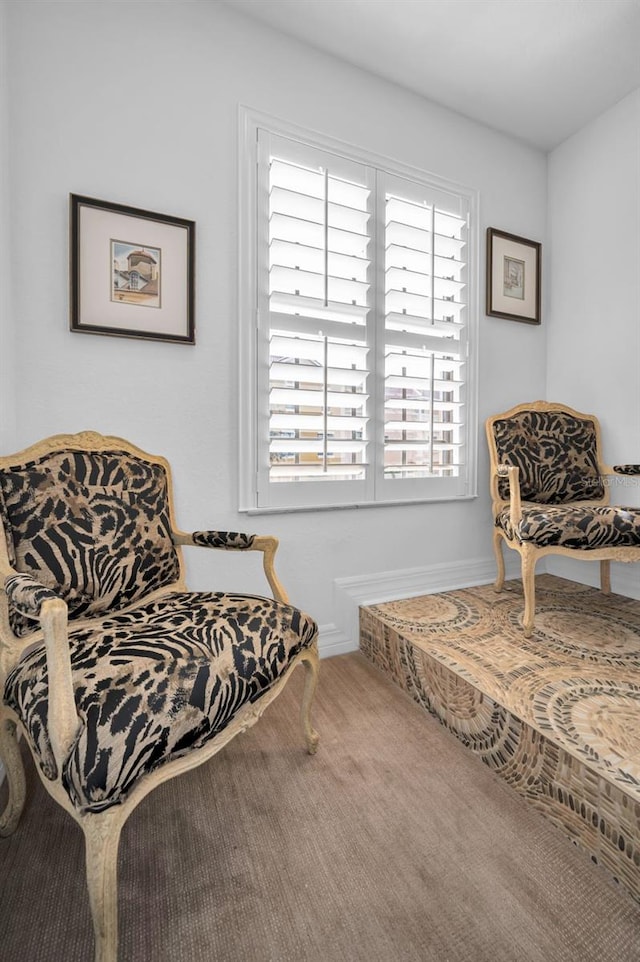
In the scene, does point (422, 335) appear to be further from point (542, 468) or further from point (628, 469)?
point (628, 469)

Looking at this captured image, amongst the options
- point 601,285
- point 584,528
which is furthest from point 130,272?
point 601,285

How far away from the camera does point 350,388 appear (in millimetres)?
2369

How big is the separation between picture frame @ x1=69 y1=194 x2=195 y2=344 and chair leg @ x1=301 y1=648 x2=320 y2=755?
1383 millimetres

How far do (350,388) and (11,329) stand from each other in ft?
4.76

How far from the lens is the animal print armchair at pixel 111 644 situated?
866mm

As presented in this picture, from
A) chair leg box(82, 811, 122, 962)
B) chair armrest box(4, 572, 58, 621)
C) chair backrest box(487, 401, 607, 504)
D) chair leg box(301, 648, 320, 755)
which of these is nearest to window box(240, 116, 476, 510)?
chair backrest box(487, 401, 607, 504)

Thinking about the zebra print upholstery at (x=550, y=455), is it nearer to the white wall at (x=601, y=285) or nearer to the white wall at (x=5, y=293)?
the white wall at (x=601, y=285)

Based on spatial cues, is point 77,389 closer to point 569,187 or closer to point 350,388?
point 350,388

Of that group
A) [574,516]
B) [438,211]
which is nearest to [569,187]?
[438,211]

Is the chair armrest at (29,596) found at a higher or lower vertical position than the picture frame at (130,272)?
lower

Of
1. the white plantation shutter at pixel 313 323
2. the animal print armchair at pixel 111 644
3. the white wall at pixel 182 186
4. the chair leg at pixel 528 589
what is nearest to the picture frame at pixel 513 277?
the white wall at pixel 182 186

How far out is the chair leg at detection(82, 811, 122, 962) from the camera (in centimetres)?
84

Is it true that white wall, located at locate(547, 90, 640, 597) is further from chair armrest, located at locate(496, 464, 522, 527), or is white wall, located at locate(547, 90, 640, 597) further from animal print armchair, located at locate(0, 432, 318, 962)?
animal print armchair, located at locate(0, 432, 318, 962)

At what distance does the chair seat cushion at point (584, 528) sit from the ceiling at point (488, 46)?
2.25 meters
